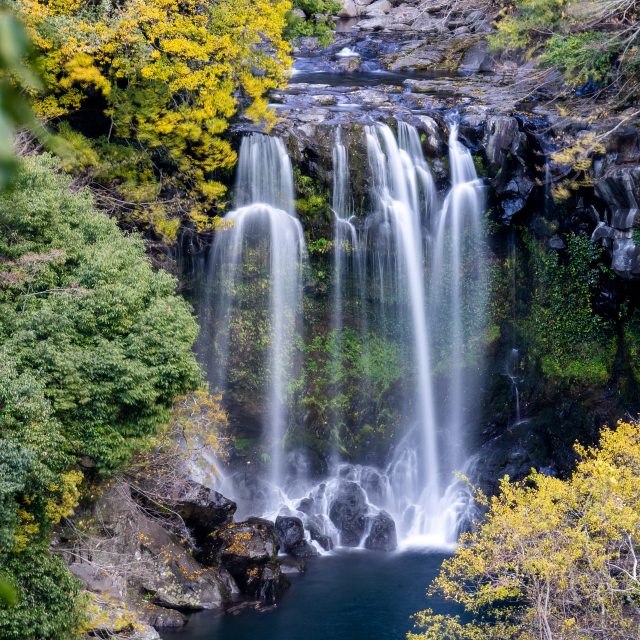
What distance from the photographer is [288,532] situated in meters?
16.6

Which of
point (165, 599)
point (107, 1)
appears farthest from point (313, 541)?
point (107, 1)

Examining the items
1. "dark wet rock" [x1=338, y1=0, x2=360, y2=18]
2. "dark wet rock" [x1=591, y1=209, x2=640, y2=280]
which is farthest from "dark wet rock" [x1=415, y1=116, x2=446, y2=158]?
"dark wet rock" [x1=338, y1=0, x2=360, y2=18]

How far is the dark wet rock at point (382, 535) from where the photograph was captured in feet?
55.6

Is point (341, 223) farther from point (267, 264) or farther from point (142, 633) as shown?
point (142, 633)

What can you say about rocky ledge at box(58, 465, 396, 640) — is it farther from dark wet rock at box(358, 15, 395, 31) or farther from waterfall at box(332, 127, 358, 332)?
dark wet rock at box(358, 15, 395, 31)

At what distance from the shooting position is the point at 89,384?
32.6 ft

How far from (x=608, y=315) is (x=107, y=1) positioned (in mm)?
16363

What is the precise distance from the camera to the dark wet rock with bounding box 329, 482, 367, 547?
1736 centimetres

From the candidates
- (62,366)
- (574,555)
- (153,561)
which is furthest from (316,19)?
(574,555)

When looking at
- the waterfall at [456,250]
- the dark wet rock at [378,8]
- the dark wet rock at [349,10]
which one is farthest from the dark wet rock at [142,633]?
the dark wet rock at [378,8]

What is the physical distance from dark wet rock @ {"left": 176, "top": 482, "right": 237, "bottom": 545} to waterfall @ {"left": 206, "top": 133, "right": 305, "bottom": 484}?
14.8 feet

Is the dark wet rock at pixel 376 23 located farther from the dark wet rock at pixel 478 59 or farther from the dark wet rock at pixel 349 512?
the dark wet rock at pixel 349 512

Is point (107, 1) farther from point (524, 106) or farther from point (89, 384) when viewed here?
point (524, 106)

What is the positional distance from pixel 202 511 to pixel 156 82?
11.0 metres
